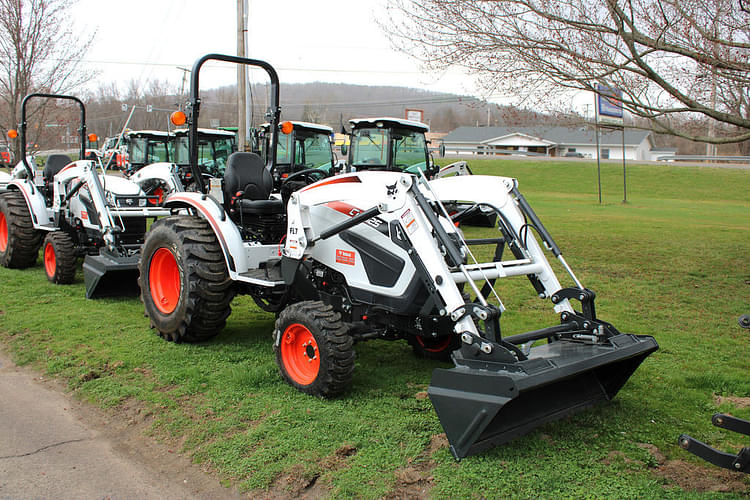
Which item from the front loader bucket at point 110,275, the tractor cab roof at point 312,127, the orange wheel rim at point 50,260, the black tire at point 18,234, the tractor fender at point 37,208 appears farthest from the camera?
the tractor cab roof at point 312,127

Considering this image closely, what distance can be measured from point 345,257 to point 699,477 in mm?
2730

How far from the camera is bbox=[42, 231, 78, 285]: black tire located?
8.43m

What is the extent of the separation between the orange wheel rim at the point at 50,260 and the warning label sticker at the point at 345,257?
5336 millimetres

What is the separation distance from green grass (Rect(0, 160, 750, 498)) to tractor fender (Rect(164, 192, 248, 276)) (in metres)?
0.83

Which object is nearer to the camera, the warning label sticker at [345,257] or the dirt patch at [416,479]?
the dirt patch at [416,479]

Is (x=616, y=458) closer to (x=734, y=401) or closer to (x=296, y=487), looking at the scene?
(x=734, y=401)

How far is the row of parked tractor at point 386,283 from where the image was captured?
150 inches

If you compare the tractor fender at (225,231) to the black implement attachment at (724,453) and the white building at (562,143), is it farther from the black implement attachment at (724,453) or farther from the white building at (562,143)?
the white building at (562,143)

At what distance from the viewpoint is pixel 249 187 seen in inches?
235

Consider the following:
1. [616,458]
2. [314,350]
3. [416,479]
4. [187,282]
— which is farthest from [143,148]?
[616,458]

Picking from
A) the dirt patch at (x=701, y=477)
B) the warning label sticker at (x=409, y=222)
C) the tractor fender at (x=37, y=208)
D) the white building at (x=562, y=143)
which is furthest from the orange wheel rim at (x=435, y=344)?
the white building at (x=562, y=143)

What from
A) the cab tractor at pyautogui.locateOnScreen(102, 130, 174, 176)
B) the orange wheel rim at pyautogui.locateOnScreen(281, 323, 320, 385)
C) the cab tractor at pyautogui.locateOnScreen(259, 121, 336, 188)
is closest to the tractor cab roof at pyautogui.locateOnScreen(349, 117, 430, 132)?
the cab tractor at pyautogui.locateOnScreen(259, 121, 336, 188)

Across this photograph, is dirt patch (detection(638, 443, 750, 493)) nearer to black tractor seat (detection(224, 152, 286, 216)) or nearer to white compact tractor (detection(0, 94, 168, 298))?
black tractor seat (detection(224, 152, 286, 216))

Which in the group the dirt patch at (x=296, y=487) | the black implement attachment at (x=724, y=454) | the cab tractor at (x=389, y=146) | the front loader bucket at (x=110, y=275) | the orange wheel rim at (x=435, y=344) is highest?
the cab tractor at (x=389, y=146)
